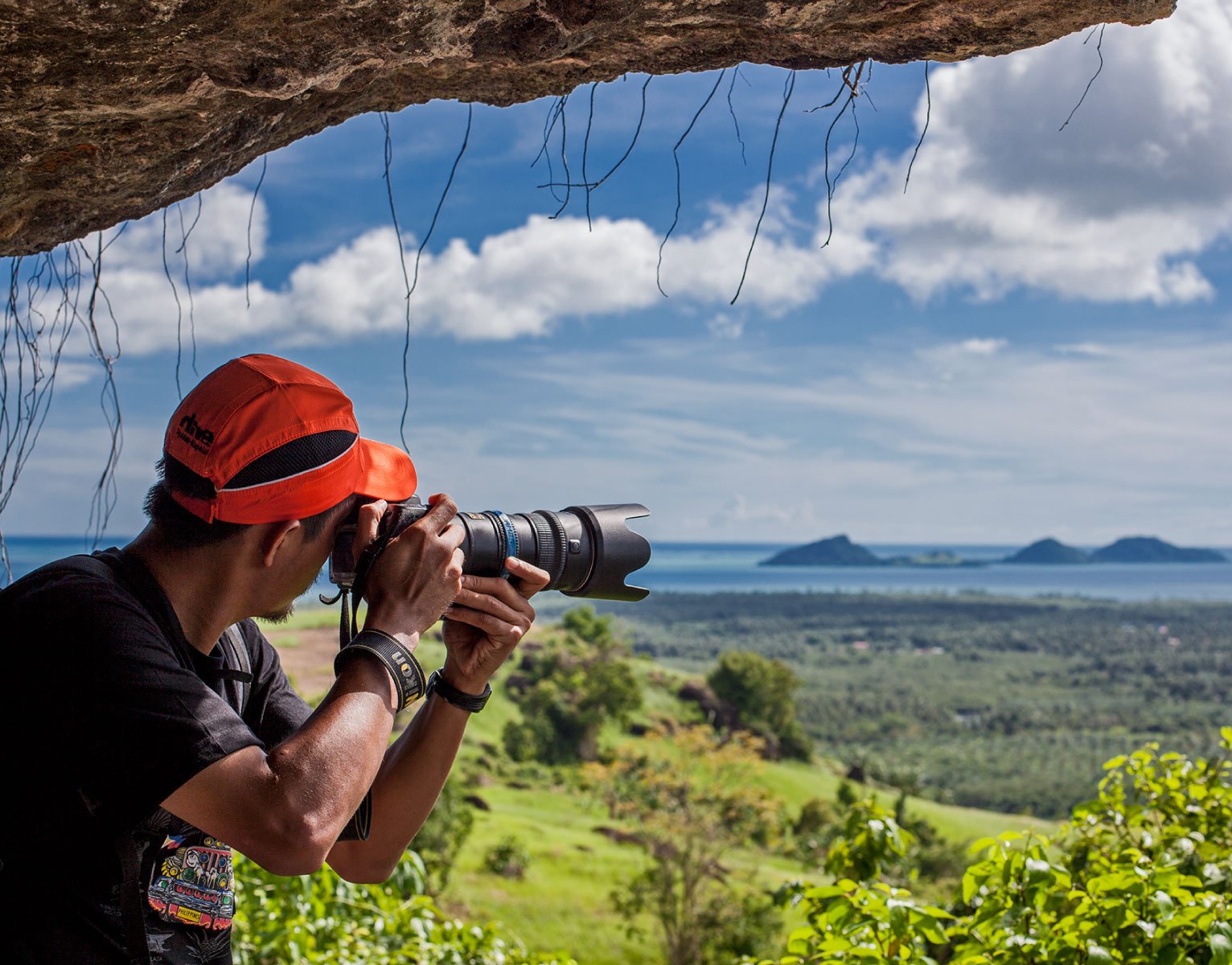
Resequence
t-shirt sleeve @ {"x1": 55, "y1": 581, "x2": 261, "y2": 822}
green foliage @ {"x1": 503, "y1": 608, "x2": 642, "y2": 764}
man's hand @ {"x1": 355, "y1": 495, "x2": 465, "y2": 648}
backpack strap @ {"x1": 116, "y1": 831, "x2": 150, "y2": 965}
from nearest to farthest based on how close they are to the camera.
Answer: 1. t-shirt sleeve @ {"x1": 55, "y1": 581, "x2": 261, "y2": 822}
2. backpack strap @ {"x1": 116, "y1": 831, "x2": 150, "y2": 965}
3. man's hand @ {"x1": 355, "y1": 495, "x2": 465, "y2": 648}
4. green foliage @ {"x1": 503, "y1": 608, "x2": 642, "y2": 764}

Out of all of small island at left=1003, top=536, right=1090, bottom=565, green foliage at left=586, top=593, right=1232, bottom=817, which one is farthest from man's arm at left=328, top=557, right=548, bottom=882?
small island at left=1003, top=536, right=1090, bottom=565

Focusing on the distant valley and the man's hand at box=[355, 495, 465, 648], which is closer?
the man's hand at box=[355, 495, 465, 648]

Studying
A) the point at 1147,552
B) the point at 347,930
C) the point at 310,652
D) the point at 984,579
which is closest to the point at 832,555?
the point at 984,579

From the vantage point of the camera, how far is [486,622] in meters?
1.72

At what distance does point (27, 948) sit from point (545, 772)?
36.6 meters

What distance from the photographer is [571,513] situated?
1.90 metres

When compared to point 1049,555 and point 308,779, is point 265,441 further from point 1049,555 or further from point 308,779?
point 1049,555

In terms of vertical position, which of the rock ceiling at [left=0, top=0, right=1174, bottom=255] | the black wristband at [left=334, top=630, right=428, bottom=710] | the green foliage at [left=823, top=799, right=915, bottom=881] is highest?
the rock ceiling at [left=0, top=0, right=1174, bottom=255]

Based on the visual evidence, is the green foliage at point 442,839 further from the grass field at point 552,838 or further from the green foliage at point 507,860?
the green foliage at point 507,860

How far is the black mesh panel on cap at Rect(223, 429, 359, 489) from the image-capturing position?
1.38m

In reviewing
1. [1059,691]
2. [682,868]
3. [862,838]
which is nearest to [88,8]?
[862,838]

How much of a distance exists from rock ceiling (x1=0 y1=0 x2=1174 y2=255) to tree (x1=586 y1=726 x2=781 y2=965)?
2071 centimetres

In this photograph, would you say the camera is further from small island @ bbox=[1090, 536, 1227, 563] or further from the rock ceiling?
small island @ bbox=[1090, 536, 1227, 563]

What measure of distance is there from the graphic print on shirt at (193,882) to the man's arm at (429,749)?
28 cm
